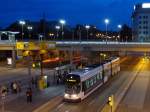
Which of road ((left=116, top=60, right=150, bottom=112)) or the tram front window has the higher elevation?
the tram front window

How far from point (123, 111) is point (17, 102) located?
1153 centimetres

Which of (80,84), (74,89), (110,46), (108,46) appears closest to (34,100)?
(74,89)

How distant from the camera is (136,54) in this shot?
158 meters

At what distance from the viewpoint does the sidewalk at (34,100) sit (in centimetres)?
3634

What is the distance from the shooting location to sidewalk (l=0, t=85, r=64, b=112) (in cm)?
3634

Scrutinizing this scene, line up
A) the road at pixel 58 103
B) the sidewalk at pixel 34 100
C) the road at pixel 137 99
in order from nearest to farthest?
the road at pixel 58 103 → the sidewalk at pixel 34 100 → the road at pixel 137 99

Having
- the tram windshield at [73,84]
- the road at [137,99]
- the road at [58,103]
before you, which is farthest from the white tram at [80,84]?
the road at [137,99]

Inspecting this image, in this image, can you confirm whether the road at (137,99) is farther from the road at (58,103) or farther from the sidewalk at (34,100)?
the sidewalk at (34,100)

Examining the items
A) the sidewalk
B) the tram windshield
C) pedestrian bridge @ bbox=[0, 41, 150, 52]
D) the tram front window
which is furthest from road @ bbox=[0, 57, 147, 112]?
pedestrian bridge @ bbox=[0, 41, 150, 52]

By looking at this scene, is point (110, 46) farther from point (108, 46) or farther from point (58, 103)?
point (58, 103)

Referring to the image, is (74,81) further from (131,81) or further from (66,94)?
(131,81)

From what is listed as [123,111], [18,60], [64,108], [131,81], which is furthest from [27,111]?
[18,60]

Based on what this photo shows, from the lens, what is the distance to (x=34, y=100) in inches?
1594

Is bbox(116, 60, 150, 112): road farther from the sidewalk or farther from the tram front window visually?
the sidewalk
